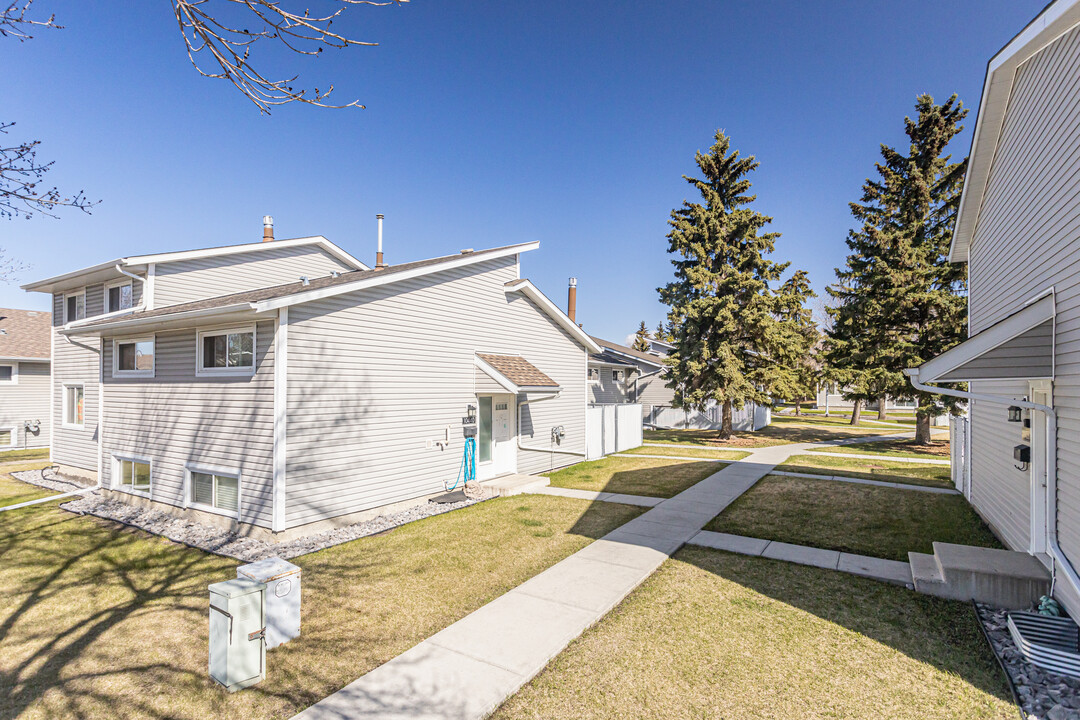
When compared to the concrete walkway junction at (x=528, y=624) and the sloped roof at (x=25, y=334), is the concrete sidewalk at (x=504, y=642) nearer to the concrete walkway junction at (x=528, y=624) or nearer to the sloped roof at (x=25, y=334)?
the concrete walkway junction at (x=528, y=624)

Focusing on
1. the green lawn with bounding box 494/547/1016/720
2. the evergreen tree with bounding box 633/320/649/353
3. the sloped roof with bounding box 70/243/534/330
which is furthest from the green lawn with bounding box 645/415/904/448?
the evergreen tree with bounding box 633/320/649/353

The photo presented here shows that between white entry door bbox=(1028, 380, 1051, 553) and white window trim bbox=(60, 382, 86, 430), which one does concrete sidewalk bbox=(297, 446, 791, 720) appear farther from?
white window trim bbox=(60, 382, 86, 430)

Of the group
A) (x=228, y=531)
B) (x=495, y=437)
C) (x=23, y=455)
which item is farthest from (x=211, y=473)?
(x=23, y=455)

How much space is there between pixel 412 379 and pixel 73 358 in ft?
39.7

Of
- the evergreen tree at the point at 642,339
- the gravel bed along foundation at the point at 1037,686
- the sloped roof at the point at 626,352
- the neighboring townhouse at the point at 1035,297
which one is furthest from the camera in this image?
the evergreen tree at the point at 642,339

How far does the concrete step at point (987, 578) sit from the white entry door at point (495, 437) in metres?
8.89

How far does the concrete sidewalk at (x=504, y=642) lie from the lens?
13.5ft

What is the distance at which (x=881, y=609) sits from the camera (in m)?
5.93

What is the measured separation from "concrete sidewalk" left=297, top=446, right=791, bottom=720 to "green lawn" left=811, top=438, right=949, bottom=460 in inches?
575

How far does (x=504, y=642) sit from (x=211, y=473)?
23.7 feet

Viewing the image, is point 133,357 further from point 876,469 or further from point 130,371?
point 876,469

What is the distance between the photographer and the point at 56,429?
15266 mm

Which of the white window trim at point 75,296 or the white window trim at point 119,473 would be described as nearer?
the white window trim at point 119,473

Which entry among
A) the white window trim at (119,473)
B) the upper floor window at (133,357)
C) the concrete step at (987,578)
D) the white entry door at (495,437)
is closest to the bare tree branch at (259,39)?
the concrete step at (987,578)
